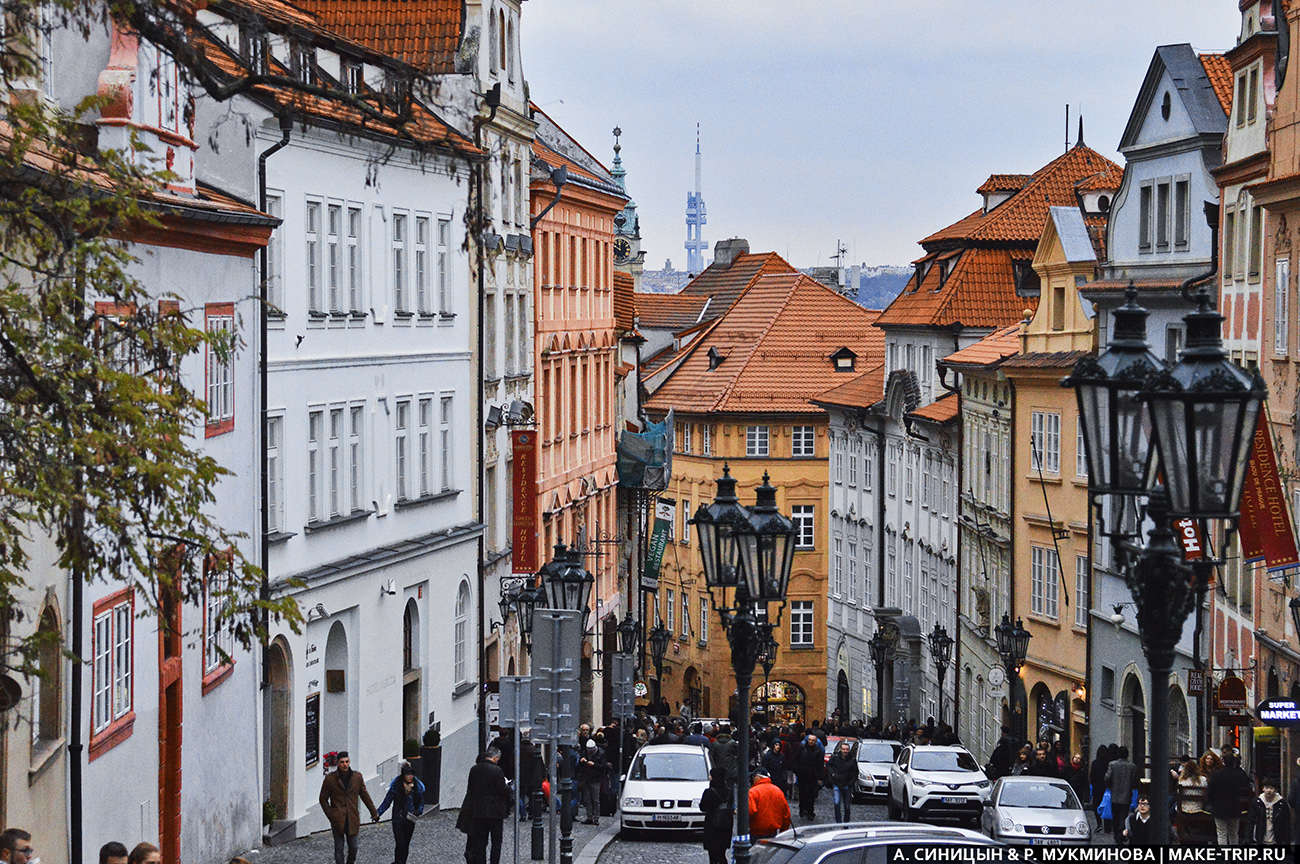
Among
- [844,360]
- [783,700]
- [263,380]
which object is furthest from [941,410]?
[263,380]

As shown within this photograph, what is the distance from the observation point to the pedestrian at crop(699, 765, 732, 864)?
23.4m

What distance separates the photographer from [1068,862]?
13320 mm

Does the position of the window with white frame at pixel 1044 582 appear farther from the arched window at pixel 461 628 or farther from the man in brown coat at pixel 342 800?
the man in brown coat at pixel 342 800

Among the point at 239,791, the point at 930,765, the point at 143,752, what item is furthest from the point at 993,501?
the point at 143,752

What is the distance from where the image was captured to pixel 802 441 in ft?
285

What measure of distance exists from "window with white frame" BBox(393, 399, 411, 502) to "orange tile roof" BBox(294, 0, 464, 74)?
7934 mm

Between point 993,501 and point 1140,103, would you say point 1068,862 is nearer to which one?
point 1140,103

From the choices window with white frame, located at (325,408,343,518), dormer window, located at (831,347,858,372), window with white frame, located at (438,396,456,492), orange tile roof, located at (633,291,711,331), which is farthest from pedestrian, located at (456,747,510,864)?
orange tile roof, located at (633,291,711,331)

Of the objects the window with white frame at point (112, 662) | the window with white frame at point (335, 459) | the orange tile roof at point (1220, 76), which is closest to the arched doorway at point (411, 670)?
the window with white frame at point (335, 459)

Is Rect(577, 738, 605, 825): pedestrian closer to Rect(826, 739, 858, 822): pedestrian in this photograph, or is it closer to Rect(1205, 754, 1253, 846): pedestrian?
Rect(826, 739, 858, 822): pedestrian

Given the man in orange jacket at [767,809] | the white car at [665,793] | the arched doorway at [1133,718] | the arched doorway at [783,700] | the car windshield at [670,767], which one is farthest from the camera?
the arched doorway at [783,700]

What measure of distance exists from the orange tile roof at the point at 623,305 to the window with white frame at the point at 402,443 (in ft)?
101

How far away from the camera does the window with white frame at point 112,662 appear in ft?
67.3

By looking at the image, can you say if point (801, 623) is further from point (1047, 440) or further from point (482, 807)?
point (482, 807)
